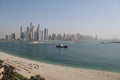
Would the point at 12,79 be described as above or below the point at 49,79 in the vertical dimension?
above

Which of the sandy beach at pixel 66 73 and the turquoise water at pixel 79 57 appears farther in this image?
the turquoise water at pixel 79 57

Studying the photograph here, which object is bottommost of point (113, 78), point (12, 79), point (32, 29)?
point (113, 78)

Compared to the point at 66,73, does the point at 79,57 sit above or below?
below

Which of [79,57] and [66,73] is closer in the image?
[66,73]

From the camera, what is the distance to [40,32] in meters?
198

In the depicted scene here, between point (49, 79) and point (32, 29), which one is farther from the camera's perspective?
point (32, 29)

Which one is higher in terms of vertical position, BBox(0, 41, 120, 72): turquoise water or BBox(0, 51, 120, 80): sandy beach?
BBox(0, 51, 120, 80): sandy beach

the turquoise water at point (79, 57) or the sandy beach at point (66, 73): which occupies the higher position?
the sandy beach at point (66, 73)

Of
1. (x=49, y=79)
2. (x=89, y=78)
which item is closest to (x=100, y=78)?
(x=89, y=78)

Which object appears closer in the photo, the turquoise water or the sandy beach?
the sandy beach

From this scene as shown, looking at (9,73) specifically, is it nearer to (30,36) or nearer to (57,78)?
(57,78)

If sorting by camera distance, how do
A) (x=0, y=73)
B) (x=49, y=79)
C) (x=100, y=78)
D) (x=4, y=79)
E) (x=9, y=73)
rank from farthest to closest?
(x=100, y=78), (x=49, y=79), (x=0, y=73), (x=9, y=73), (x=4, y=79)

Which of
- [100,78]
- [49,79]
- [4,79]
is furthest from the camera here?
[100,78]

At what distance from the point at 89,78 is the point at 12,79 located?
1102 centimetres
